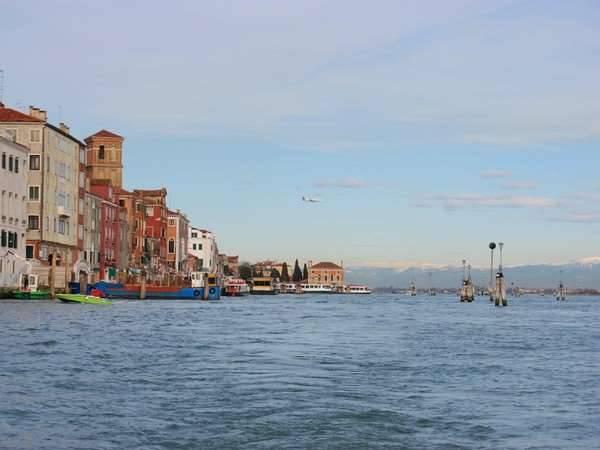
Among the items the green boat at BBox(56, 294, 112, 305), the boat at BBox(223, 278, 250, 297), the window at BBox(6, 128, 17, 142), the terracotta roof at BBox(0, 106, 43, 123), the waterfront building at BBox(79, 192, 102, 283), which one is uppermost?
the terracotta roof at BBox(0, 106, 43, 123)

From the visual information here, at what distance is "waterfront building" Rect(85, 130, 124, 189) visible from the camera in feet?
432

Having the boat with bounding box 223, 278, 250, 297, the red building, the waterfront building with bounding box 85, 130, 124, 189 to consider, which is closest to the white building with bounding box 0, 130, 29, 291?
the red building

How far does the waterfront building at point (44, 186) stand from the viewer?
85.1m

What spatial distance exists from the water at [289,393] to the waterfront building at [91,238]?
63.7 m

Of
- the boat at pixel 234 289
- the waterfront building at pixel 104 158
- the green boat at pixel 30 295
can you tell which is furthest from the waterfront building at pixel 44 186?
the boat at pixel 234 289

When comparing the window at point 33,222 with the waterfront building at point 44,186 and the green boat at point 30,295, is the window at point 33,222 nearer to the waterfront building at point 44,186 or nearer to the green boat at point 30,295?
the waterfront building at point 44,186

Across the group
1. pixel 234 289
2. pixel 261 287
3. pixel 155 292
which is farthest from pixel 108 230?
pixel 261 287

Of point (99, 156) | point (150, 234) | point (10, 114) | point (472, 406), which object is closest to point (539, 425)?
point (472, 406)

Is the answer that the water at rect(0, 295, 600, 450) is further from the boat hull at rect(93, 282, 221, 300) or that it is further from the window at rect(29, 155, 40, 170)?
the boat hull at rect(93, 282, 221, 300)

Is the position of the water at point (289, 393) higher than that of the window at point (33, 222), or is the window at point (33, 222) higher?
the window at point (33, 222)

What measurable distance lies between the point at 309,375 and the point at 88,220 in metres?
81.6

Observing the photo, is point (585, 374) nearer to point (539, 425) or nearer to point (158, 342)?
point (539, 425)

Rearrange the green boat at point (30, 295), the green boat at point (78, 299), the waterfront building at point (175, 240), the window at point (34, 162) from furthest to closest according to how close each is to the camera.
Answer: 1. the waterfront building at point (175, 240)
2. the window at point (34, 162)
3. the green boat at point (30, 295)
4. the green boat at point (78, 299)

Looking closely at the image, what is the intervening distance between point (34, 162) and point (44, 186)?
83.1 inches
